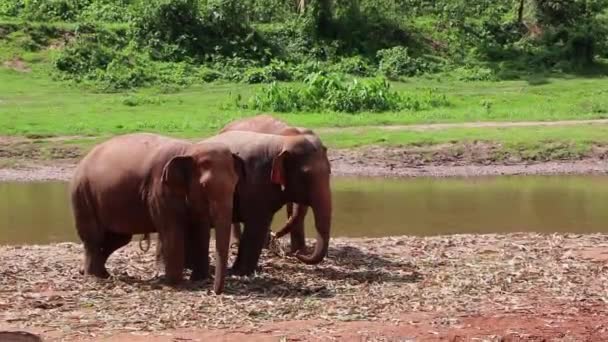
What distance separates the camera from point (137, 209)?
472 inches

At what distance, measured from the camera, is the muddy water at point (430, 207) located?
730 inches

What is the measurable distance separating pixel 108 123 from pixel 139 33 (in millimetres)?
11941

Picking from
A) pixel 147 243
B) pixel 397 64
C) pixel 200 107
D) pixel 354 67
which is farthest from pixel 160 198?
pixel 397 64

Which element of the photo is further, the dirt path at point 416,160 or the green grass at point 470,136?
the green grass at point 470,136

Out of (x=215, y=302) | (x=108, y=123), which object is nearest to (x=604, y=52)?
(x=108, y=123)

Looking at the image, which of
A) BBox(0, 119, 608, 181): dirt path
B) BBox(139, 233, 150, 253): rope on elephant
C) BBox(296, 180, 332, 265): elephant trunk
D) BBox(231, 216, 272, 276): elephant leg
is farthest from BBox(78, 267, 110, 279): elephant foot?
BBox(0, 119, 608, 181): dirt path

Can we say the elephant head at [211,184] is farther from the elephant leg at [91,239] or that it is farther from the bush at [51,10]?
the bush at [51,10]

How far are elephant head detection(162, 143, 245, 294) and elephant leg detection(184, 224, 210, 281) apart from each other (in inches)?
11.1

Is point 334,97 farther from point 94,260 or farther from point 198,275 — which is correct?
point 198,275

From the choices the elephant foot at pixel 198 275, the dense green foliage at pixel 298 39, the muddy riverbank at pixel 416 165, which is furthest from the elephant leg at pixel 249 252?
the dense green foliage at pixel 298 39

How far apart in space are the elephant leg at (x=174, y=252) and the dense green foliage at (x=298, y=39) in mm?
24790

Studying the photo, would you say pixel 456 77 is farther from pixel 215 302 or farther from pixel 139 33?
pixel 215 302

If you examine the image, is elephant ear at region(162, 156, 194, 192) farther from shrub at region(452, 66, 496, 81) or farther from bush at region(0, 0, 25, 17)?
bush at region(0, 0, 25, 17)

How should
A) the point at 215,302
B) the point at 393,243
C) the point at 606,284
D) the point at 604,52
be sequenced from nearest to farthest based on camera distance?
1. the point at 215,302
2. the point at 606,284
3. the point at 393,243
4. the point at 604,52
